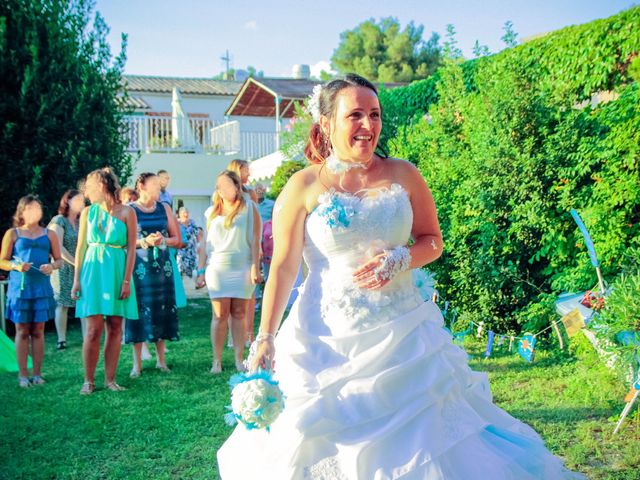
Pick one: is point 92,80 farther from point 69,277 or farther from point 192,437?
point 192,437

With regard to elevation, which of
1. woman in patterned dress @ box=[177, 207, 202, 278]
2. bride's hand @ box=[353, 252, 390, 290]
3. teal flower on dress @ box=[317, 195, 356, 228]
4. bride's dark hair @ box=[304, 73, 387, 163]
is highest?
bride's dark hair @ box=[304, 73, 387, 163]

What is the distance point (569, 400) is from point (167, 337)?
14.6ft

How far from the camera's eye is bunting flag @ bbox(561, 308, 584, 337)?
6.02 metres

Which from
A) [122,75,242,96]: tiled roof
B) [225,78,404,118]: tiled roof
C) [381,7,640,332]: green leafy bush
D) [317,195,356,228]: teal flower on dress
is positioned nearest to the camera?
[317,195,356,228]: teal flower on dress

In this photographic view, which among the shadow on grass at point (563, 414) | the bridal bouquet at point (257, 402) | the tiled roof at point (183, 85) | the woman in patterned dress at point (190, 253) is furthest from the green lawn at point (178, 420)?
the tiled roof at point (183, 85)

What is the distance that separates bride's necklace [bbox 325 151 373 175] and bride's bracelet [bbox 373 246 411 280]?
481 millimetres

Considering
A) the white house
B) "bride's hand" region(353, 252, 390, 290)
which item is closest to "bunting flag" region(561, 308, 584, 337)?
"bride's hand" region(353, 252, 390, 290)

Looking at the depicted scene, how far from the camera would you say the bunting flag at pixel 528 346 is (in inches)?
273

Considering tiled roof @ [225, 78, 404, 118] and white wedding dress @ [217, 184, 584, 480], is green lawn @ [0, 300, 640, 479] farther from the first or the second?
tiled roof @ [225, 78, 404, 118]

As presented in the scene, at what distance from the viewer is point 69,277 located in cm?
1012

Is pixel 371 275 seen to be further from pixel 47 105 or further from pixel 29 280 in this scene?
pixel 47 105

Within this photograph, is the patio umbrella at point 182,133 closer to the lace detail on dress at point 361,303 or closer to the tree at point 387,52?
the lace detail on dress at point 361,303

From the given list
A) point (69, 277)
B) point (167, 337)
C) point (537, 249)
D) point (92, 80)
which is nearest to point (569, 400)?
point (537, 249)

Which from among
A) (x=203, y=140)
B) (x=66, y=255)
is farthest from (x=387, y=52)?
(x=66, y=255)
